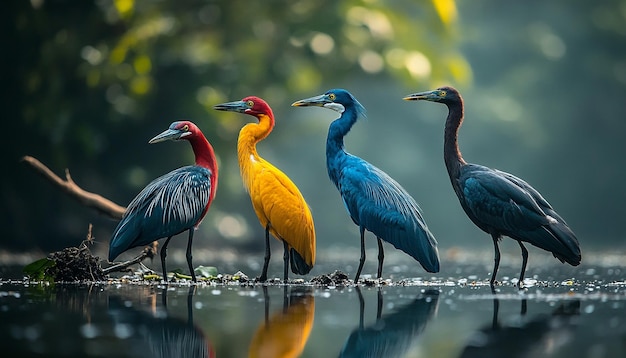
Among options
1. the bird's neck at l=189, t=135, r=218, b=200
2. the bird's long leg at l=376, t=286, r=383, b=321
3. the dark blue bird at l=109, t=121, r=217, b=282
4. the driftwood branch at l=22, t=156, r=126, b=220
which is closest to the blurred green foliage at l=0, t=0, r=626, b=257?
the driftwood branch at l=22, t=156, r=126, b=220

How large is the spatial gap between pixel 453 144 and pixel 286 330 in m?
4.92

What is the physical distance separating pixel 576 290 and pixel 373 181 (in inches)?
93.7

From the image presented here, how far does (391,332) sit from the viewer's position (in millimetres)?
7938

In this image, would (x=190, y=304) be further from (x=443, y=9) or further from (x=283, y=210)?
(x=443, y=9)

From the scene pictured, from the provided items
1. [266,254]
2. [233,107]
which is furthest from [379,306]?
[233,107]

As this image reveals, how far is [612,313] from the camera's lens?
9.00m

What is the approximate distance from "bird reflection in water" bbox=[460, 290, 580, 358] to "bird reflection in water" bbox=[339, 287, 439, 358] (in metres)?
0.45

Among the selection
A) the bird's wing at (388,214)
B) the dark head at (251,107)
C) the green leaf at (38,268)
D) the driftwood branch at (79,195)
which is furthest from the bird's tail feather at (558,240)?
the driftwood branch at (79,195)

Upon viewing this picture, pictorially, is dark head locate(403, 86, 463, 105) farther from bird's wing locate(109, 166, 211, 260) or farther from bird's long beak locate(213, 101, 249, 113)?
bird's wing locate(109, 166, 211, 260)

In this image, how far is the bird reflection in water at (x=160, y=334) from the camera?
7.02 meters

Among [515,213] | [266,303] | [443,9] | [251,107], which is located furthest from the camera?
[443,9]

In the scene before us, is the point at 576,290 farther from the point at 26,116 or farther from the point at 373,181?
the point at 26,116

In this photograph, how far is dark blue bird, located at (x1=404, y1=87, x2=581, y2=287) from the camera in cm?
1138

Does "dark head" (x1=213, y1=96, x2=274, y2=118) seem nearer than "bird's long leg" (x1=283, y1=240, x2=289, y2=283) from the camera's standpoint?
No
